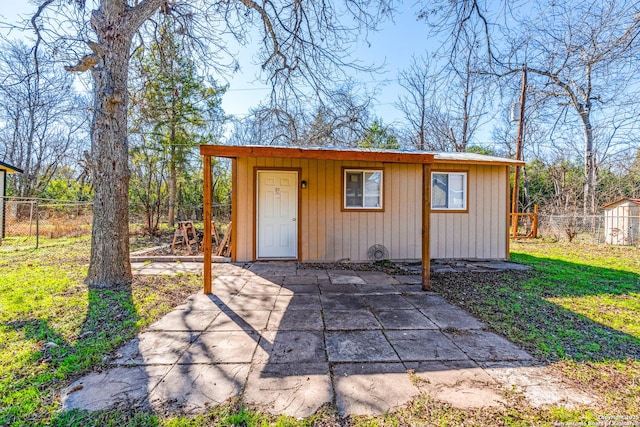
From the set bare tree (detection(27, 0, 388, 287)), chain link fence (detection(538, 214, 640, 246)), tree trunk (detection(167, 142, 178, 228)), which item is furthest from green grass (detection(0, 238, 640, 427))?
tree trunk (detection(167, 142, 178, 228))

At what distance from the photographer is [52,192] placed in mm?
13977

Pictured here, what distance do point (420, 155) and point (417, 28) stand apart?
162cm

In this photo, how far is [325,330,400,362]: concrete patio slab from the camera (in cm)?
220

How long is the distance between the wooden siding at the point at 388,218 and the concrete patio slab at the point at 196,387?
12.9 ft

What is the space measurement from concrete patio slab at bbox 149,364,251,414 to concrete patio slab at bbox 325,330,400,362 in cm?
73

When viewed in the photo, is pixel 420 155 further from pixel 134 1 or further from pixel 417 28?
pixel 134 1

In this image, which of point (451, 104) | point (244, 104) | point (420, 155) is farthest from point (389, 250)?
point (451, 104)

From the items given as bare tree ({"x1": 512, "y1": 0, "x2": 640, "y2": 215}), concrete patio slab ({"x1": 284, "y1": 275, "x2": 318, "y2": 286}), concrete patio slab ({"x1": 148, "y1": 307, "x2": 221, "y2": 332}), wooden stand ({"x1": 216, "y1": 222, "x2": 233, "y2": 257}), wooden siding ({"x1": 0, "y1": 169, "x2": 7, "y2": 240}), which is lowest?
concrete patio slab ({"x1": 148, "y1": 307, "x2": 221, "y2": 332})

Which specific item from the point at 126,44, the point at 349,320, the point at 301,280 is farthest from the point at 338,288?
the point at 126,44

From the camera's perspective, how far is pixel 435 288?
4270mm

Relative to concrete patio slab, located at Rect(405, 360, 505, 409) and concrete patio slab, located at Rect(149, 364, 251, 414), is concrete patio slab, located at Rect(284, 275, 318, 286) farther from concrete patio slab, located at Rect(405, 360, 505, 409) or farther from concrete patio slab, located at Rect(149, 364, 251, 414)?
concrete patio slab, located at Rect(405, 360, 505, 409)

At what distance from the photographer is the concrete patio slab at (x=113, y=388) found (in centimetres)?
166

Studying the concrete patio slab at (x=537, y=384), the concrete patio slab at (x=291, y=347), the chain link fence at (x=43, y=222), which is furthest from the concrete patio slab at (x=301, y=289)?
the chain link fence at (x=43, y=222)

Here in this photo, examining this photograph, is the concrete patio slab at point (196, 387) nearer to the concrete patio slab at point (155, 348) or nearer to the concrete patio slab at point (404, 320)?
the concrete patio slab at point (155, 348)
